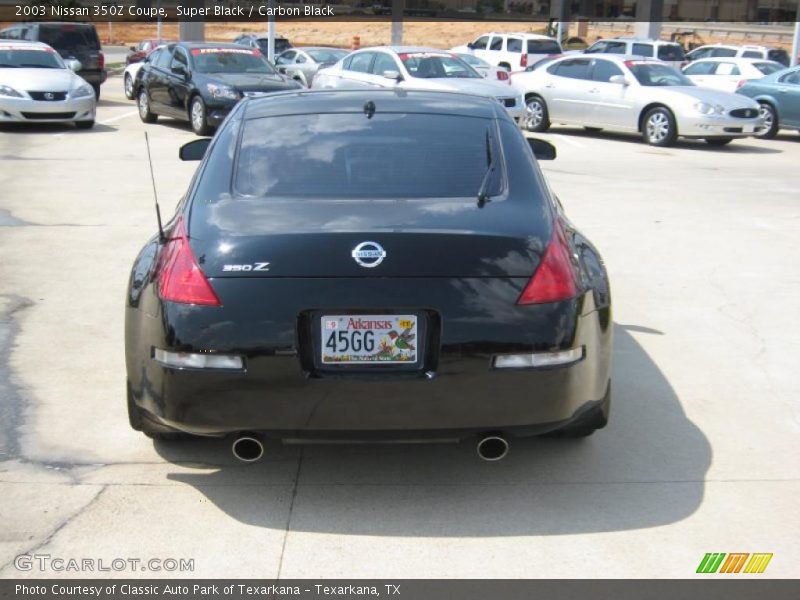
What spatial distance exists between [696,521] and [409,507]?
1115 mm

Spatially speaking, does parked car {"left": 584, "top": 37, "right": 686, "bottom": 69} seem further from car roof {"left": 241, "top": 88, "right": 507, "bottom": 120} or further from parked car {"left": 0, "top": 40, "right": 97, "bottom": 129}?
car roof {"left": 241, "top": 88, "right": 507, "bottom": 120}

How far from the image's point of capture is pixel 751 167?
53.2 feet

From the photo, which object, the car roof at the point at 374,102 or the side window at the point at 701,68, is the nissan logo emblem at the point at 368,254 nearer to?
the car roof at the point at 374,102

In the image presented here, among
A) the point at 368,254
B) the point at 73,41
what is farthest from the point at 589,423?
the point at 73,41

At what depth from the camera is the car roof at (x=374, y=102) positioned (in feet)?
17.0

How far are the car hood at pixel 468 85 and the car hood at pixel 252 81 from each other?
2.24m

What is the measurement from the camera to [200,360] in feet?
13.4

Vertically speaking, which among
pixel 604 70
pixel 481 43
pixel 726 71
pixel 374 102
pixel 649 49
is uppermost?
pixel 374 102

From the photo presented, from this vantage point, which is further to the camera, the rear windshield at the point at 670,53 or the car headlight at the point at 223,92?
the rear windshield at the point at 670,53

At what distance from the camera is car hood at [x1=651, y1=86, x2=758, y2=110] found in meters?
18.6

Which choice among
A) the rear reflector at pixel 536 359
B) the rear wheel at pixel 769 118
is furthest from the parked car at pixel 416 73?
the rear reflector at pixel 536 359

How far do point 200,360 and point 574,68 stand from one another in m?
17.7

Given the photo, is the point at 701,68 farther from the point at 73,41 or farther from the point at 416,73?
the point at 73,41

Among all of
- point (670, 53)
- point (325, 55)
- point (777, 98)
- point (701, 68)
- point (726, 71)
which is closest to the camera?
point (777, 98)
